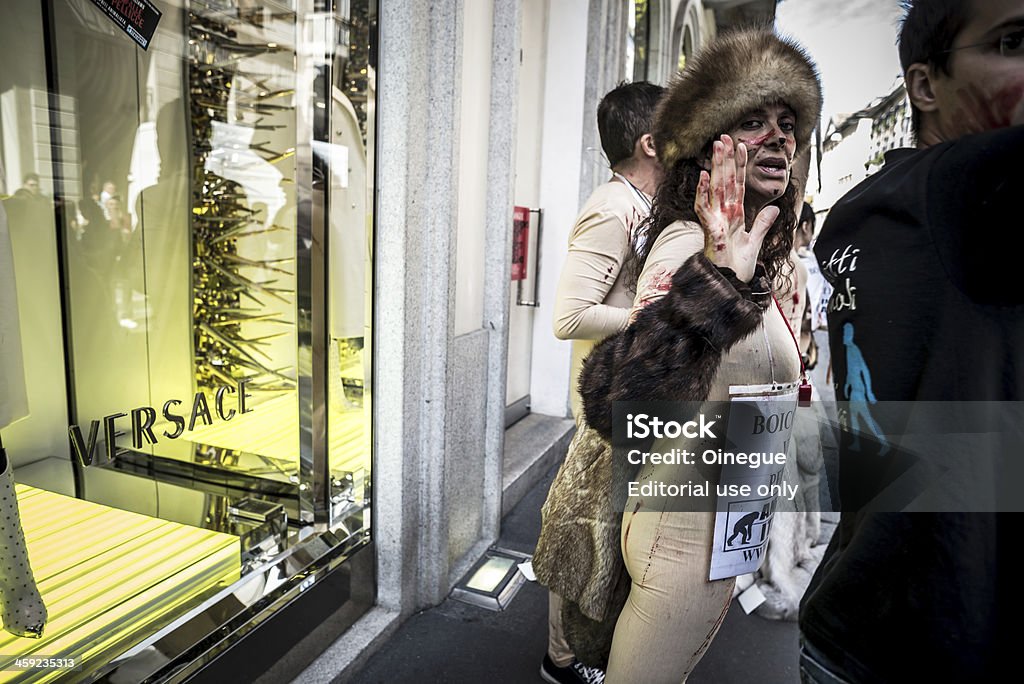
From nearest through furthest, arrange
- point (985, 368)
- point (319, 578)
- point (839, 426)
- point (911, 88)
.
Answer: point (985, 368) → point (911, 88) → point (839, 426) → point (319, 578)

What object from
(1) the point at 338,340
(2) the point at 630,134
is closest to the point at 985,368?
(2) the point at 630,134

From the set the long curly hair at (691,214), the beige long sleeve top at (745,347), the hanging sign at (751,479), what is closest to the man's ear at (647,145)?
the long curly hair at (691,214)

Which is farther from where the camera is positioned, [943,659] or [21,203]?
[21,203]

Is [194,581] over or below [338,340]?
below

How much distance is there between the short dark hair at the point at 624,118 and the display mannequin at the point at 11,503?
1.16 meters

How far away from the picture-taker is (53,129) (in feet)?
5.55

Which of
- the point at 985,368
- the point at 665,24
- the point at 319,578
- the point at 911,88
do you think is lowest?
the point at 319,578

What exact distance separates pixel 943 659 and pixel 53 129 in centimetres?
216

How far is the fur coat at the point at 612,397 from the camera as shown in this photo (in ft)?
3.16

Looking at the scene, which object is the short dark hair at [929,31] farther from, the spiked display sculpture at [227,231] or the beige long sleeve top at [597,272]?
the spiked display sculpture at [227,231]

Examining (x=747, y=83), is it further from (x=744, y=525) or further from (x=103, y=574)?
(x=103, y=574)

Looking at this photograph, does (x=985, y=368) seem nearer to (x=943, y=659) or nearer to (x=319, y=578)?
(x=943, y=659)

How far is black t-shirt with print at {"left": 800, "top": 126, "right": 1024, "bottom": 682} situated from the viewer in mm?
651

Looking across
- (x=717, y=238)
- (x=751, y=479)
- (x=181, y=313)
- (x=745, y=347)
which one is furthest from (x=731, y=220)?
(x=181, y=313)
